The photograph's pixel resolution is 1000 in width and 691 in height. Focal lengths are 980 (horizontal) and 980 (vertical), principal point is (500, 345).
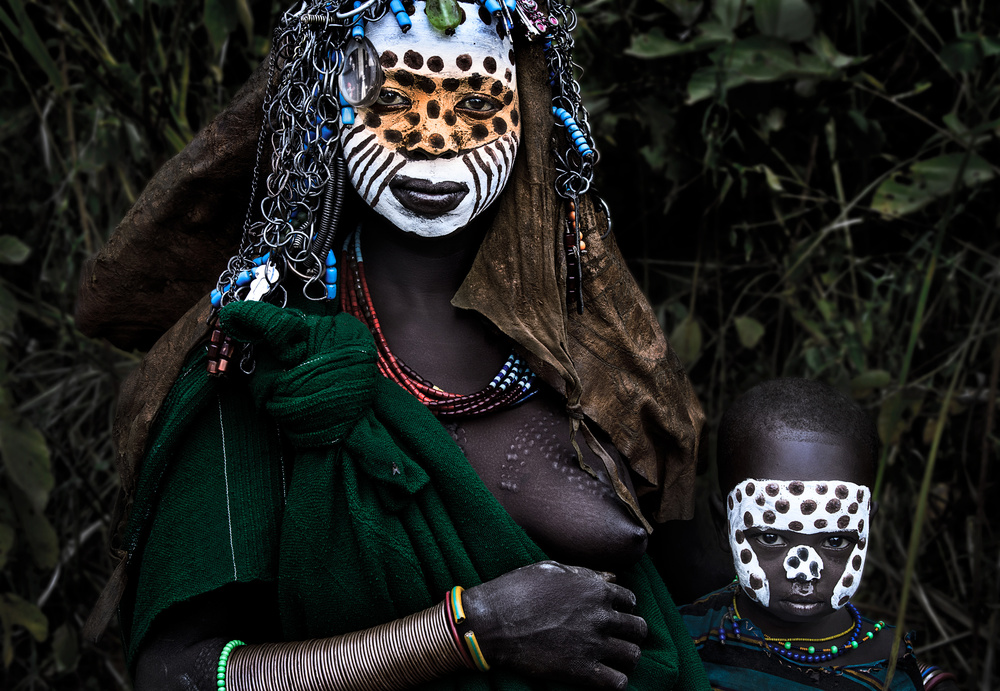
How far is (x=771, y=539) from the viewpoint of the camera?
162 cm

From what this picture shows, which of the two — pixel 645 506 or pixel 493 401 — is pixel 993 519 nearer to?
pixel 645 506

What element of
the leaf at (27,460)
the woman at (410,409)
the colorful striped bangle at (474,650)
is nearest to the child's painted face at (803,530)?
the woman at (410,409)

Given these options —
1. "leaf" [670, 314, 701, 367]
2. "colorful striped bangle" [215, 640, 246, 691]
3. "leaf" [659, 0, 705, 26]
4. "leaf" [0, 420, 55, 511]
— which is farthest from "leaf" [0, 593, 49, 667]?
"leaf" [659, 0, 705, 26]

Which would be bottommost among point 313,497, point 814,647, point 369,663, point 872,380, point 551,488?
point 814,647

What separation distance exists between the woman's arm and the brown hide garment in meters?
0.17

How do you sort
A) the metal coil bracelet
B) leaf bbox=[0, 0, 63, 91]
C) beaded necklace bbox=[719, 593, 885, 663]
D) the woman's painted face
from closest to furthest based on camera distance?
the metal coil bracelet → the woman's painted face → beaded necklace bbox=[719, 593, 885, 663] → leaf bbox=[0, 0, 63, 91]

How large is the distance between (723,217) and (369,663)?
6.16 ft

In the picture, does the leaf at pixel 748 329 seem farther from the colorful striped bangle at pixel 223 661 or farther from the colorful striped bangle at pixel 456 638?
the colorful striped bangle at pixel 223 661

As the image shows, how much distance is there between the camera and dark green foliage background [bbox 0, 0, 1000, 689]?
2449 mm

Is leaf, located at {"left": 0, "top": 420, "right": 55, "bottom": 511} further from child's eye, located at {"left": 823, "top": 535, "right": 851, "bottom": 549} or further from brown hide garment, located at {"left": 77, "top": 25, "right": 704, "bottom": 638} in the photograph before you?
child's eye, located at {"left": 823, "top": 535, "right": 851, "bottom": 549}

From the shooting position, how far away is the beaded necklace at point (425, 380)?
62.1 inches

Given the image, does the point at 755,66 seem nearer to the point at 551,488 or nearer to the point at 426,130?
the point at 426,130

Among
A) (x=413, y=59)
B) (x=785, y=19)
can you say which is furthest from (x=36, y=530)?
(x=785, y=19)

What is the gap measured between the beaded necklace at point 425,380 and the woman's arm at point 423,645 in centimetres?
29
